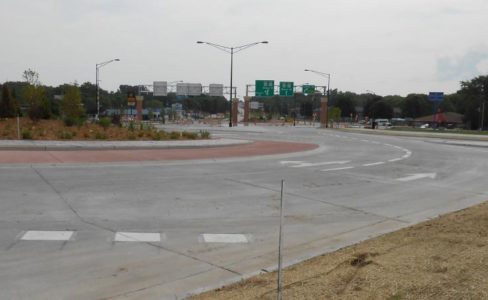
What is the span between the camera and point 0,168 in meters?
14.6

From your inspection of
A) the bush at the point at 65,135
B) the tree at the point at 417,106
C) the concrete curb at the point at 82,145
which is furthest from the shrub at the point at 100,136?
the tree at the point at 417,106

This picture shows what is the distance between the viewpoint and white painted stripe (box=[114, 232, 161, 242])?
7211 mm

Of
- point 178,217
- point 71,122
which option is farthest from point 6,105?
point 178,217

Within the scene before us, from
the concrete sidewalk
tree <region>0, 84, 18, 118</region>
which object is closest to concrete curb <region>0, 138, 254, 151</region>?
the concrete sidewalk

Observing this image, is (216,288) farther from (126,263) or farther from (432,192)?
(432,192)

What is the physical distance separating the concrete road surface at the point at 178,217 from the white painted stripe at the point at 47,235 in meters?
0.03

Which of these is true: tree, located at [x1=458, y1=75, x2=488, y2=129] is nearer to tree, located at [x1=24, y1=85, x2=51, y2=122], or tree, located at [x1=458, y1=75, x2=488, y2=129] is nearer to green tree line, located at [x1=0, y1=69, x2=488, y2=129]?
green tree line, located at [x1=0, y1=69, x2=488, y2=129]

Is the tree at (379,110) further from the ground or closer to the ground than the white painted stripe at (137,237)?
further from the ground

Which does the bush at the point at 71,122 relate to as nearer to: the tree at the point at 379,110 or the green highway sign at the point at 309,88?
the green highway sign at the point at 309,88

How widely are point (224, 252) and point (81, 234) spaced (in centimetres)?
220

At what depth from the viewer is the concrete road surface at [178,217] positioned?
5.67 meters

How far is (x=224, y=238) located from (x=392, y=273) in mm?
3012

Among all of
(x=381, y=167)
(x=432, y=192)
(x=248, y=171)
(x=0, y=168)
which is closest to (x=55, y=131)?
(x=0, y=168)

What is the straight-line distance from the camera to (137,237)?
7.34 metres
